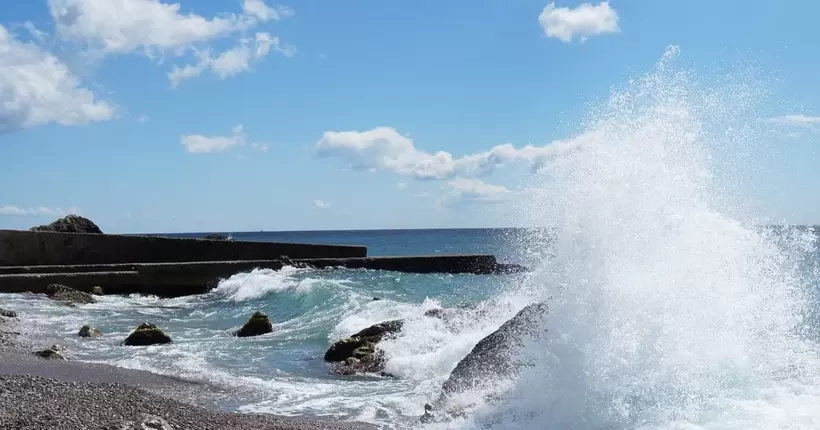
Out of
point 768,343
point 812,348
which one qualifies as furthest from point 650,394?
point 812,348

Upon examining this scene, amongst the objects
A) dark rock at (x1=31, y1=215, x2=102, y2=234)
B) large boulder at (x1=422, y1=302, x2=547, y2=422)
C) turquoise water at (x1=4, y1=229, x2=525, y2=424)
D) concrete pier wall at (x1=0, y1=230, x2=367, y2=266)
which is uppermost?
dark rock at (x1=31, y1=215, x2=102, y2=234)

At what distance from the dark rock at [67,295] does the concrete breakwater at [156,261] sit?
46 centimetres

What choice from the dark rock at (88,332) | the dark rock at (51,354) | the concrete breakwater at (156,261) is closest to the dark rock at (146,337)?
the dark rock at (88,332)

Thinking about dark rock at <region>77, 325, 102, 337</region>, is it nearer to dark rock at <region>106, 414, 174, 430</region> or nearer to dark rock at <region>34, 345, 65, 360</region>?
dark rock at <region>34, 345, 65, 360</region>

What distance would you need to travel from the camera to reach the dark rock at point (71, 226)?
2758 centimetres

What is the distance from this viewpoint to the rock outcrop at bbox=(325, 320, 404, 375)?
10427 millimetres

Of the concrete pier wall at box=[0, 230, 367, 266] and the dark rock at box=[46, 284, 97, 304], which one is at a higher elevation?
the concrete pier wall at box=[0, 230, 367, 266]

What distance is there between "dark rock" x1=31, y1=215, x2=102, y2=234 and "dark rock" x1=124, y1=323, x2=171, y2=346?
1704 cm

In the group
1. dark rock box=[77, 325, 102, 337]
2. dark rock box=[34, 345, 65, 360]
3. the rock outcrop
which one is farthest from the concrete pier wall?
dark rock box=[34, 345, 65, 360]

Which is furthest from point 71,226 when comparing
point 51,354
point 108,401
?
point 108,401

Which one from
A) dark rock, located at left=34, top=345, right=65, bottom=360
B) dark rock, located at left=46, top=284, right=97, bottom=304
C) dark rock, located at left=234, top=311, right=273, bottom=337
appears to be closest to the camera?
dark rock, located at left=34, top=345, right=65, bottom=360

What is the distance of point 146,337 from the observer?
12.2 m

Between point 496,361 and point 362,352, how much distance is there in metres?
3.11

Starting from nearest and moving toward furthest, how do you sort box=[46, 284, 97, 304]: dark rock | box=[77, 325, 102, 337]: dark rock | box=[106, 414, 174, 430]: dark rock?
box=[106, 414, 174, 430]: dark rock
box=[77, 325, 102, 337]: dark rock
box=[46, 284, 97, 304]: dark rock
